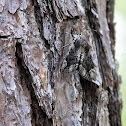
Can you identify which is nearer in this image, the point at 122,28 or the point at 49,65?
the point at 49,65

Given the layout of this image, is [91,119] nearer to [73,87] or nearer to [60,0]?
[73,87]

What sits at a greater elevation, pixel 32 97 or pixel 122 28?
pixel 122 28

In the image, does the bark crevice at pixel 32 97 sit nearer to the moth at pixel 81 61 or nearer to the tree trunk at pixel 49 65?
the tree trunk at pixel 49 65

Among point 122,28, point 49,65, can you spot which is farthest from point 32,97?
point 122,28

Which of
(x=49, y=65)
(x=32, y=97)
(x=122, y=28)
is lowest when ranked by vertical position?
(x=32, y=97)

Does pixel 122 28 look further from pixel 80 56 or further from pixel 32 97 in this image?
pixel 32 97

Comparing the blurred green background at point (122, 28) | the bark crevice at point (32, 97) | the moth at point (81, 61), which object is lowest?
the bark crevice at point (32, 97)

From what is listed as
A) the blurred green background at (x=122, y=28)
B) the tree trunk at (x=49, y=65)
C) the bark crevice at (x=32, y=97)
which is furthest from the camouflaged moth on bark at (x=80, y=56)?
the blurred green background at (x=122, y=28)

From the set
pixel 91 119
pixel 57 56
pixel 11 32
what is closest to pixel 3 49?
pixel 11 32

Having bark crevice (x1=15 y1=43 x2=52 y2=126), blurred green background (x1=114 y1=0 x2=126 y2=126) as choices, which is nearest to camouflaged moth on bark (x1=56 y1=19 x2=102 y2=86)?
bark crevice (x1=15 y1=43 x2=52 y2=126)
